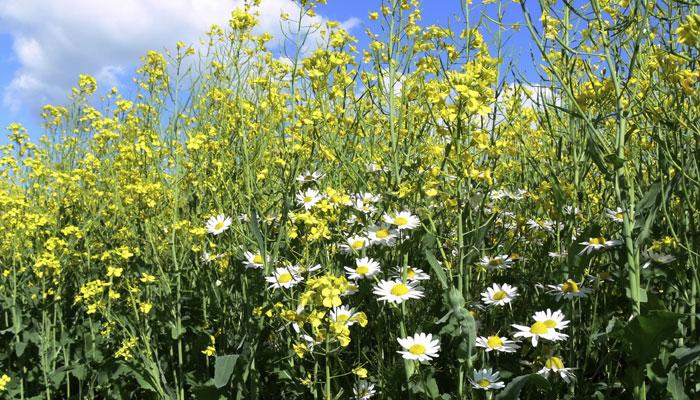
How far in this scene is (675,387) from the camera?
1866 millimetres

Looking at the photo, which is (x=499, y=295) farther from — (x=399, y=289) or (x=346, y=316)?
(x=346, y=316)

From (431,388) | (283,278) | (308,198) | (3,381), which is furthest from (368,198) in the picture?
(3,381)

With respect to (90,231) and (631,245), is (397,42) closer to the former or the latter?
(631,245)

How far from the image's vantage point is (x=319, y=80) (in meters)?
2.52

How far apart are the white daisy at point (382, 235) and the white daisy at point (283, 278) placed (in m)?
0.31

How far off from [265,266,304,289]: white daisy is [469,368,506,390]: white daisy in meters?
0.70

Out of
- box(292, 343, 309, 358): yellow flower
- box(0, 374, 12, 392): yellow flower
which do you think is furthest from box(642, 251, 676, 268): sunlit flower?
box(0, 374, 12, 392): yellow flower

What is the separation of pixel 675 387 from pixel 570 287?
0.45 meters

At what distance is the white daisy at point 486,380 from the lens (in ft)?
6.32

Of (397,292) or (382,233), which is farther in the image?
(382,233)

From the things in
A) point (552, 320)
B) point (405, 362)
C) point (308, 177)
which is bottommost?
point (405, 362)

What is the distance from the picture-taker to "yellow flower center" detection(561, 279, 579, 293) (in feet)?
7.03

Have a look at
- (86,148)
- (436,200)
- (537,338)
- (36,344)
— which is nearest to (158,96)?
(86,148)

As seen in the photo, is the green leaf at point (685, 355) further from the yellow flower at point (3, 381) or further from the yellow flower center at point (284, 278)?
the yellow flower at point (3, 381)
